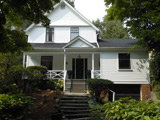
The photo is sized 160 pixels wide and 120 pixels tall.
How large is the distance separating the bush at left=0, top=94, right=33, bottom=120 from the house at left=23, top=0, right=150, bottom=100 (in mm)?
6441

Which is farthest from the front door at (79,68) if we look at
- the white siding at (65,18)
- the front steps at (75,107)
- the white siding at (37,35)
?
the front steps at (75,107)

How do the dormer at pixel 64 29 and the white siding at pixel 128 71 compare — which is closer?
the white siding at pixel 128 71

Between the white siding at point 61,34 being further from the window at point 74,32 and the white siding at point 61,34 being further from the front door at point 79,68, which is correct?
the front door at point 79,68

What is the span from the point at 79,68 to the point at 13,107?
10507mm

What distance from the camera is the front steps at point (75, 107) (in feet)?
24.6

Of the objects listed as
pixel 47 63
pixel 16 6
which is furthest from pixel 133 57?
pixel 16 6

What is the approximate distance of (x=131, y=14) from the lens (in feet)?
36.7

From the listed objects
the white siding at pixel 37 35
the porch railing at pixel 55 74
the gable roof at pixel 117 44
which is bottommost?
the porch railing at pixel 55 74

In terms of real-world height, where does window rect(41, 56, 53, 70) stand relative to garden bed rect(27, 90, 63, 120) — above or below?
above

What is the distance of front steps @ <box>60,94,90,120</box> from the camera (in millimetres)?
7496

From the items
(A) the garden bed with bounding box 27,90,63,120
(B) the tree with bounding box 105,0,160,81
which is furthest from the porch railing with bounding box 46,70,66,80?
(B) the tree with bounding box 105,0,160,81

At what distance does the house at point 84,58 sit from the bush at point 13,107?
6441 mm

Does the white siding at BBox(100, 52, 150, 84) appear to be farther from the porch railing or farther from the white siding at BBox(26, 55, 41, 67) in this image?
the white siding at BBox(26, 55, 41, 67)

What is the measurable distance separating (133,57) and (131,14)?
4022mm
